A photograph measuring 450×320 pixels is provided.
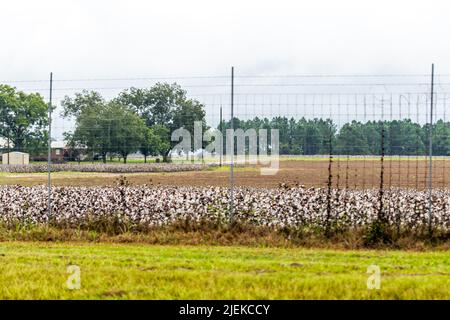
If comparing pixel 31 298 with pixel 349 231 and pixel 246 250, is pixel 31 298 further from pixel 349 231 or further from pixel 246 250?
pixel 349 231

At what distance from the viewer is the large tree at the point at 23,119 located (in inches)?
1029

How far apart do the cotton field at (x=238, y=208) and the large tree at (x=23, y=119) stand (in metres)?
6.26

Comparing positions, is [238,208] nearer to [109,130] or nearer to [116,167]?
[109,130]

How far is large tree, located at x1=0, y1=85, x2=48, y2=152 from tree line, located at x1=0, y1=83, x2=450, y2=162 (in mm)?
4352

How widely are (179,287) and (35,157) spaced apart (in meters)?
16.5

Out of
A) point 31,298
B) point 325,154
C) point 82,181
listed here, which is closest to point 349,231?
point 325,154

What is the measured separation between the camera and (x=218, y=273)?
8266mm

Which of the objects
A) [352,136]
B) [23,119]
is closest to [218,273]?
[352,136]

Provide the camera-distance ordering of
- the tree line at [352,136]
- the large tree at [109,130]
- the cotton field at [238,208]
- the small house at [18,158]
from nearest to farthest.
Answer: the cotton field at [238,208] → the tree line at [352,136] → the large tree at [109,130] → the small house at [18,158]

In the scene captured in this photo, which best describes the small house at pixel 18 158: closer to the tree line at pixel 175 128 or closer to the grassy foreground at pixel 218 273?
the tree line at pixel 175 128

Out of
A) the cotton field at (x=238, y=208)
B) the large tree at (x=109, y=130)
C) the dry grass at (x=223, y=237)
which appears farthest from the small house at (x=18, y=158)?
the dry grass at (x=223, y=237)

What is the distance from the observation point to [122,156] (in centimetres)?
1587

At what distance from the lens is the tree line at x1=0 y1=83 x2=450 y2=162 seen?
14766 mm

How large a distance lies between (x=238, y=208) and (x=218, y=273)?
5.05 metres
